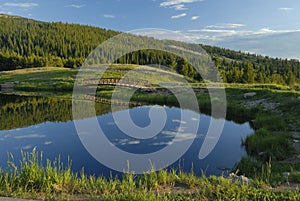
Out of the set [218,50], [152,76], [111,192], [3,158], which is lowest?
[3,158]

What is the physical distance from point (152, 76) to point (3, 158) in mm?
44277

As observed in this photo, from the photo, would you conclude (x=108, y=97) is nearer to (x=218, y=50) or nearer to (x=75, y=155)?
(x=75, y=155)

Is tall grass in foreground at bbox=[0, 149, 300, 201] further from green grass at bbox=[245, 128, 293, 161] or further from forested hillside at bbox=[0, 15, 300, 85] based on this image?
forested hillside at bbox=[0, 15, 300, 85]

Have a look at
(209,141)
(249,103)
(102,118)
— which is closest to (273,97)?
(249,103)

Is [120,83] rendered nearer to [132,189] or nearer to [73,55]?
[132,189]

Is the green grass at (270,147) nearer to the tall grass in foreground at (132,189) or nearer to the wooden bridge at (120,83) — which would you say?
the tall grass in foreground at (132,189)

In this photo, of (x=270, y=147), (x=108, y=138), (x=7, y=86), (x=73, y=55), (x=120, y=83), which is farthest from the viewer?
(x=73, y=55)

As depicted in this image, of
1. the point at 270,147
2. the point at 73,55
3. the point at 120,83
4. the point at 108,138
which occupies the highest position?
the point at 73,55

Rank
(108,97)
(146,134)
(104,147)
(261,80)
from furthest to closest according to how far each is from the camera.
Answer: (261,80)
(108,97)
(146,134)
(104,147)

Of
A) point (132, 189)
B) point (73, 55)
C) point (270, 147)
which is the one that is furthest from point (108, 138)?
point (73, 55)

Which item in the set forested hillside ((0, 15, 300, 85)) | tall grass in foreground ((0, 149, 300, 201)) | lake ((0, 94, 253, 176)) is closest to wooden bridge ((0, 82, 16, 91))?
forested hillside ((0, 15, 300, 85))

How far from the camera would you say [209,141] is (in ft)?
50.3

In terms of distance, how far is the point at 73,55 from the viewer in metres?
114

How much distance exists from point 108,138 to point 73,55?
103 metres
